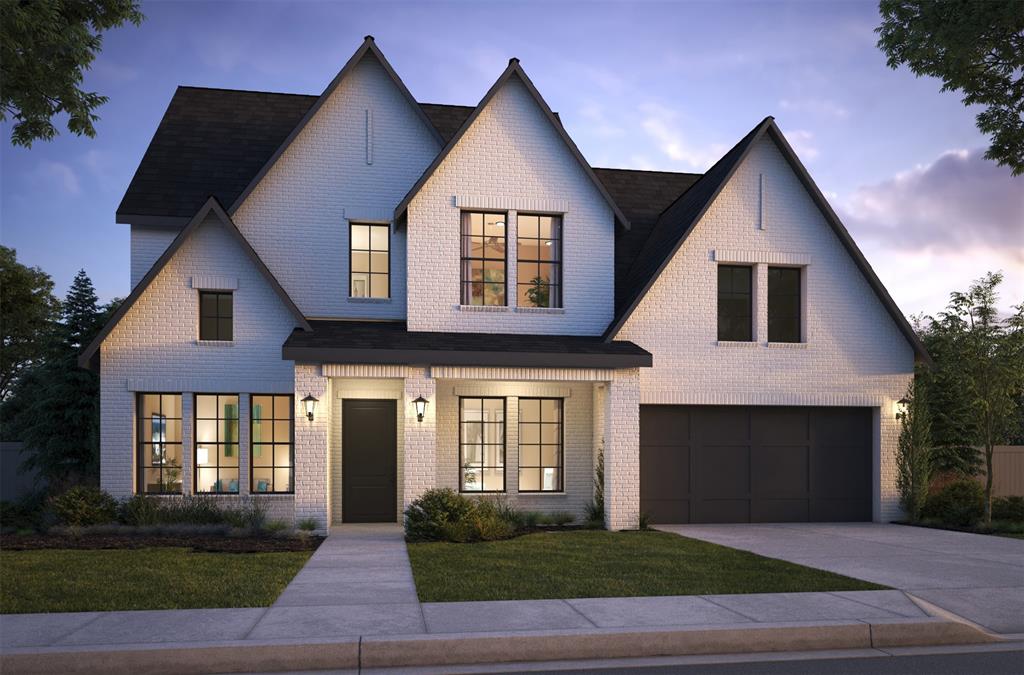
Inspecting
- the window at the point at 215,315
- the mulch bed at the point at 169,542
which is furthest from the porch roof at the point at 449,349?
the mulch bed at the point at 169,542

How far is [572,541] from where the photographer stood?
14.3 metres

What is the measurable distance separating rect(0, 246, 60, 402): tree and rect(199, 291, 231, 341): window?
28449 mm

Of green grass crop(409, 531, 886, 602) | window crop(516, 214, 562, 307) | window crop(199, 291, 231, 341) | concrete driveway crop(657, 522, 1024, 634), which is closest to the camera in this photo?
concrete driveway crop(657, 522, 1024, 634)

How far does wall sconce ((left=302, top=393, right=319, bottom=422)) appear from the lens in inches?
605

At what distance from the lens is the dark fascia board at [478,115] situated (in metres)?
16.8

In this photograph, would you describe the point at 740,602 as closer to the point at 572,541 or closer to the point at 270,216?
the point at 572,541

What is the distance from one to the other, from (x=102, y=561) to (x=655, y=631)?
8243 mm

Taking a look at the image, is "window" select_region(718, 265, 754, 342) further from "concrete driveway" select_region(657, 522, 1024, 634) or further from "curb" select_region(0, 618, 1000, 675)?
"curb" select_region(0, 618, 1000, 675)

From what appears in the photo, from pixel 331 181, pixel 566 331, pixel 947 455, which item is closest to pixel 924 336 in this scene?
pixel 947 455

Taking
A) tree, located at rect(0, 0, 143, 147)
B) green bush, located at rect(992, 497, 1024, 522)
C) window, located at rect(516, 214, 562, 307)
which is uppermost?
tree, located at rect(0, 0, 143, 147)

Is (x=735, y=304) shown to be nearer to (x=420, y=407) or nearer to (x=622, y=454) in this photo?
(x=622, y=454)

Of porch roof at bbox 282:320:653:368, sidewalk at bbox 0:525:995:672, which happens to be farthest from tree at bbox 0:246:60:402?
sidewalk at bbox 0:525:995:672

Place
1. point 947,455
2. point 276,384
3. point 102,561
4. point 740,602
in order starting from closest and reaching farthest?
point 740,602, point 102,561, point 276,384, point 947,455

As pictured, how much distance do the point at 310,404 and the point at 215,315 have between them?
3111 mm
